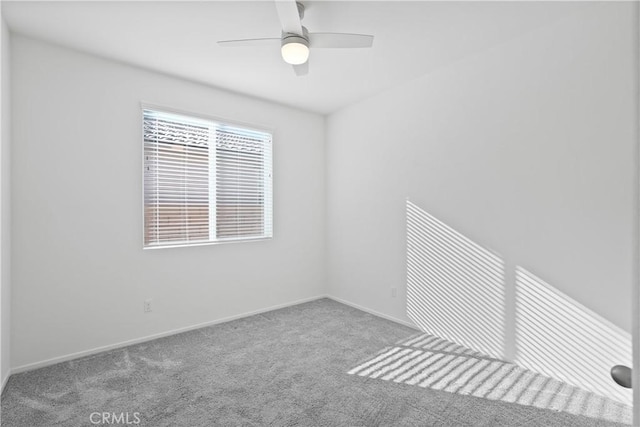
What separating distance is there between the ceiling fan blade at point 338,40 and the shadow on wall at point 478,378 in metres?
2.38

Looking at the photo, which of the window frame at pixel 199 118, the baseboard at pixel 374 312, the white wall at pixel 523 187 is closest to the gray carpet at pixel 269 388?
the baseboard at pixel 374 312

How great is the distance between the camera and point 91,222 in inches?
110

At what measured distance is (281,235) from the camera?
4.13m

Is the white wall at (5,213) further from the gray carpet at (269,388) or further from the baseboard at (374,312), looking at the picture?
the baseboard at (374,312)

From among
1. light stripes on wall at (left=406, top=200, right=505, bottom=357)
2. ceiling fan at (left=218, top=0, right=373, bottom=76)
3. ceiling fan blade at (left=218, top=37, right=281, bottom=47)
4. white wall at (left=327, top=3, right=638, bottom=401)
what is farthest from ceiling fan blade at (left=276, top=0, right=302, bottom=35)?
light stripes on wall at (left=406, top=200, right=505, bottom=357)

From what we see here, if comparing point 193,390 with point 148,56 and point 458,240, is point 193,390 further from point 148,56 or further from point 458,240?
point 148,56

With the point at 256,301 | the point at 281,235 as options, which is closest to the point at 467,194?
the point at 281,235

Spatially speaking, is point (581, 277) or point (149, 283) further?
point (149, 283)

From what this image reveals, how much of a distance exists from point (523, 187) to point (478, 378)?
1.51m

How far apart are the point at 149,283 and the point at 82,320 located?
1.90 ft

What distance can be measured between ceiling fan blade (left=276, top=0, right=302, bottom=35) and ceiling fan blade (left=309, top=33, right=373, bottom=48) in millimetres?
122

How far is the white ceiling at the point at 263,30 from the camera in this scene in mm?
2184

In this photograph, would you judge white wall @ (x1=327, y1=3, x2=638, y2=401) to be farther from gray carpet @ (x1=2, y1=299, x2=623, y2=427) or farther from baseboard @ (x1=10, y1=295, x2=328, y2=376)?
baseboard @ (x1=10, y1=295, x2=328, y2=376)

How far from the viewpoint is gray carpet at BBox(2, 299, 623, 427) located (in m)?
1.91
